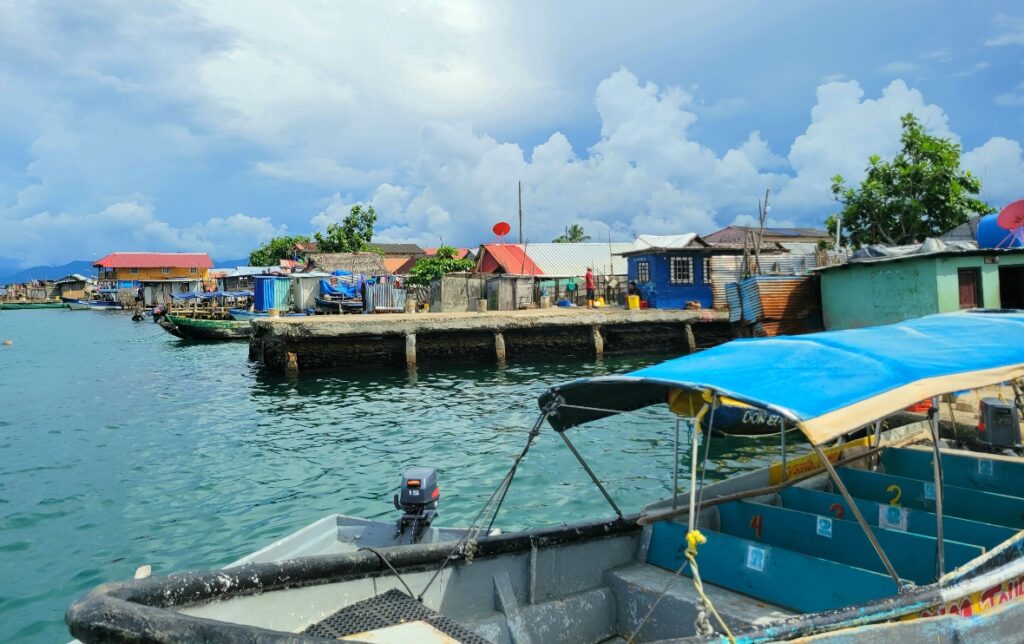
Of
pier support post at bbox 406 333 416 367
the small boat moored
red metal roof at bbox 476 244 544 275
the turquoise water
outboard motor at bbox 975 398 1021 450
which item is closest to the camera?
the turquoise water

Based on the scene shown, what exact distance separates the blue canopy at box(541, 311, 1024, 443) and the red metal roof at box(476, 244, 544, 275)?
111 feet

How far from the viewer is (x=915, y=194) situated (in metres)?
30.8

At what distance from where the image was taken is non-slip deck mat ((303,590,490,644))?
3953 millimetres

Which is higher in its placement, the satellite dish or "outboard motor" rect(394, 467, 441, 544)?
the satellite dish

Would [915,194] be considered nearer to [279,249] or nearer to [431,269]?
[431,269]

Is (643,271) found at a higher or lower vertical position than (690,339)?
higher

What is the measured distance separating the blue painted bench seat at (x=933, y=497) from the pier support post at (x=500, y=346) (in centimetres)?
1823

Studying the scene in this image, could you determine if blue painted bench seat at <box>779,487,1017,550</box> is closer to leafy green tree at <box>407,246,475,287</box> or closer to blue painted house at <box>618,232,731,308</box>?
blue painted house at <box>618,232,731,308</box>

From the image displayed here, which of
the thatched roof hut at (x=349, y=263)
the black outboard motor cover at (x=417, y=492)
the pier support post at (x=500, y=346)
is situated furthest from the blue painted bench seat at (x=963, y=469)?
the thatched roof hut at (x=349, y=263)

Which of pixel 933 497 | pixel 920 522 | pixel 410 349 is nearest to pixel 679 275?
pixel 410 349

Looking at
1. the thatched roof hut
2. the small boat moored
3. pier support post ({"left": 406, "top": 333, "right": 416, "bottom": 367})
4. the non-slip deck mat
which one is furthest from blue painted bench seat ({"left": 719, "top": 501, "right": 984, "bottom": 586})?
the thatched roof hut

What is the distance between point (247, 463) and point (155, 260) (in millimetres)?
83837

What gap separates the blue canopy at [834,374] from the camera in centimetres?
381

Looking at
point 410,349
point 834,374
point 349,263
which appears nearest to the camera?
point 834,374
